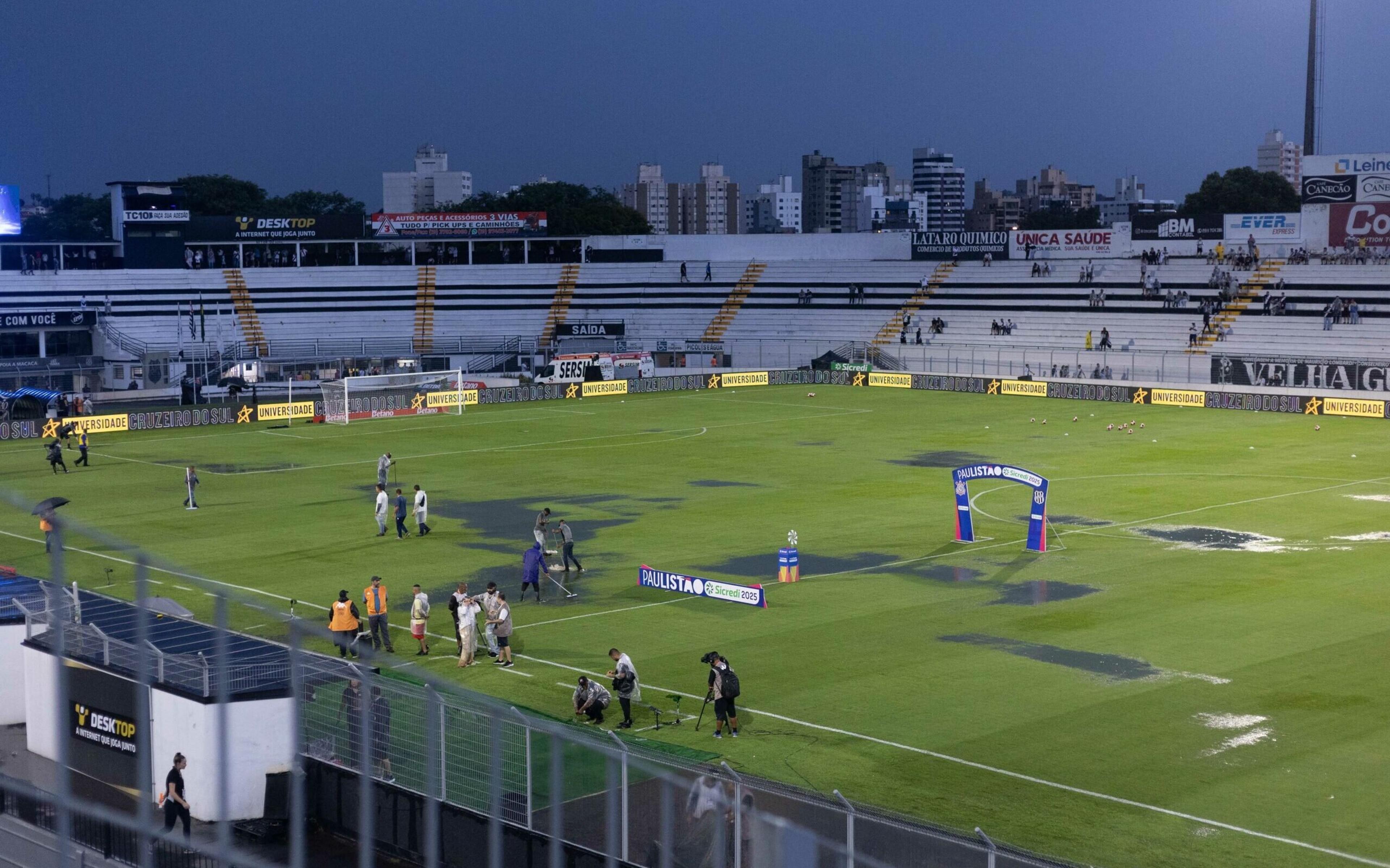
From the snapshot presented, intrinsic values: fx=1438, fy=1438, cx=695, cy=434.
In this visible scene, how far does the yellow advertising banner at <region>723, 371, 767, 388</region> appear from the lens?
290 feet

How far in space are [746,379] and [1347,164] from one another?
130 ft

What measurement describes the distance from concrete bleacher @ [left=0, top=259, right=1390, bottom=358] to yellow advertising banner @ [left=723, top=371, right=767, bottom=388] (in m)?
9.47

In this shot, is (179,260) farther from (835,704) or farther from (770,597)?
(835,704)

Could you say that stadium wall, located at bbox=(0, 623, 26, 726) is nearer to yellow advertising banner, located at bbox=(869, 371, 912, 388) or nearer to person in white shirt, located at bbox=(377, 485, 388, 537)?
person in white shirt, located at bbox=(377, 485, 388, 537)

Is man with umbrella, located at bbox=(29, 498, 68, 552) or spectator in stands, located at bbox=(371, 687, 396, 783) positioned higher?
man with umbrella, located at bbox=(29, 498, 68, 552)

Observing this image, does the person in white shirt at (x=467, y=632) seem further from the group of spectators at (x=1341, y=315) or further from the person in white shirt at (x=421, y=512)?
the group of spectators at (x=1341, y=315)

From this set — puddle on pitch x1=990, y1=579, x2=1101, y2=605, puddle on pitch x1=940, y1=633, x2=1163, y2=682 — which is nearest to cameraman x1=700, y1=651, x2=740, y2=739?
puddle on pitch x1=940, y1=633, x2=1163, y2=682

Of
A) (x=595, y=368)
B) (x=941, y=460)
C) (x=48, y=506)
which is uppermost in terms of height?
(x=48, y=506)

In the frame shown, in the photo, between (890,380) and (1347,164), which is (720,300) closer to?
(890,380)

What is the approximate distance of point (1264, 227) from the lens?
311ft

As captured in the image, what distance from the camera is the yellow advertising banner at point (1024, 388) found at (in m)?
78.8

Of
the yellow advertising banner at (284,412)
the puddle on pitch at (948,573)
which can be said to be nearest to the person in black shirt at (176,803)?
the puddle on pitch at (948,573)

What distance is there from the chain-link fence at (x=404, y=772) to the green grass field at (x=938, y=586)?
3.19 m

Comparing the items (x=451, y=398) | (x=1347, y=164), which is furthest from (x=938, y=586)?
(x=1347, y=164)
